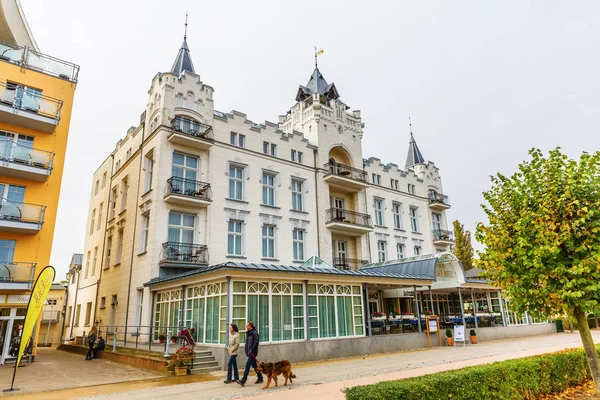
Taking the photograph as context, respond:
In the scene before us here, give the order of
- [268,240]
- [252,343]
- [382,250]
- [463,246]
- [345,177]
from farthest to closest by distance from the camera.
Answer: [463,246] < [382,250] < [345,177] < [268,240] < [252,343]

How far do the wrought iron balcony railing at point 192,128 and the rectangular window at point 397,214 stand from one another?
1720 cm

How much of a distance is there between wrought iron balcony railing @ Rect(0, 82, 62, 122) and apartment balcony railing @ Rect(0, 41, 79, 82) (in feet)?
4.49

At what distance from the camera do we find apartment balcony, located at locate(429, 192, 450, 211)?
3559 cm

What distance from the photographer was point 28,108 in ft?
62.1

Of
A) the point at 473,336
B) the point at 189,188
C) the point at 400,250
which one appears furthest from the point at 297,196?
the point at 473,336

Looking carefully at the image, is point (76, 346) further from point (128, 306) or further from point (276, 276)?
point (276, 276)

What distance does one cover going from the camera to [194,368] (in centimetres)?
1334

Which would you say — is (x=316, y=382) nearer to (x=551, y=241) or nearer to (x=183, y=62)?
(x=551, y=241)

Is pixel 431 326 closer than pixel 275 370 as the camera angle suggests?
No

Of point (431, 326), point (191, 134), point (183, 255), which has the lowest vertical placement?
point (431, 326)

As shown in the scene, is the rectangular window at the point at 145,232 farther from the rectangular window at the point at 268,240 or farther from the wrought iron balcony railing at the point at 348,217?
the wrought iron balcony railing at the point at 348,217

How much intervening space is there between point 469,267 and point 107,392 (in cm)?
4383

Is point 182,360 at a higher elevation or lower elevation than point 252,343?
lower

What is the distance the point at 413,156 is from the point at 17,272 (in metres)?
32.9
